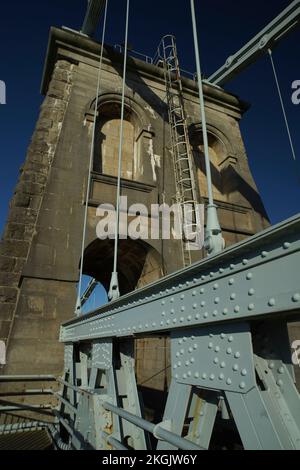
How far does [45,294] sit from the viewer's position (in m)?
6.12

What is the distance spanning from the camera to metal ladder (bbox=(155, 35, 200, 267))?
8.24m

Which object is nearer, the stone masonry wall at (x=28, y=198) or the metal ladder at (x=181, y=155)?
the stone masonry wall at (x=28, y=198)

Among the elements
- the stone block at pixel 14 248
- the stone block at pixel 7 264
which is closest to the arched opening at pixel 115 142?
the stone block at pixel 14 248

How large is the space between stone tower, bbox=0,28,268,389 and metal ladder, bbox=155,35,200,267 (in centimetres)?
31

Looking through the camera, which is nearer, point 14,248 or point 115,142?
point 14,248

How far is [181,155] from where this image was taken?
30.6 ft

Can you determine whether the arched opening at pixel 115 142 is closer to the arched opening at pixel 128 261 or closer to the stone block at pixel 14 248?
the arched opening at pixel 128 261

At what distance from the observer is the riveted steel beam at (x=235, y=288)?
120 centimetres

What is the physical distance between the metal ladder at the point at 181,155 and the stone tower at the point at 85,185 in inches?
12.1

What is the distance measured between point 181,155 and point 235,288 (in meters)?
8.36

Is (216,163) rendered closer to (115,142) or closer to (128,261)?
(115,142)

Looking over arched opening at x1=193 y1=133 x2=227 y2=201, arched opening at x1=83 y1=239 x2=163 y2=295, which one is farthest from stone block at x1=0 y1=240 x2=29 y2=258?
arched opening at x1=193 y1=133 x2=227 y2=201

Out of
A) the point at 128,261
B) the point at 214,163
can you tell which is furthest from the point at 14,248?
the point at 214,163

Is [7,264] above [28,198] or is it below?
below
